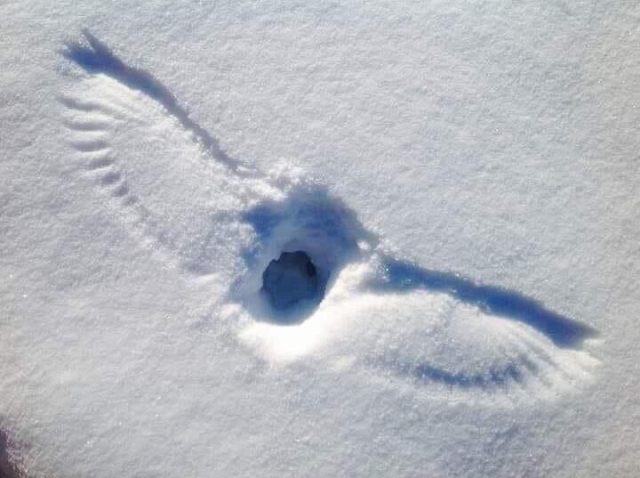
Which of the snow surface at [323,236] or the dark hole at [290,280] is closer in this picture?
the snow surface at [323,236]

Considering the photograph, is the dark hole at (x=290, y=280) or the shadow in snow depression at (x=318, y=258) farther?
the dark hole at (x=290, y=280)

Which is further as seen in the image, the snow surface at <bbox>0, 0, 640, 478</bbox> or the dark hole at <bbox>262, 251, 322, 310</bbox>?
the dark hole at <bbox>262, 251, 322, 310</bbox>

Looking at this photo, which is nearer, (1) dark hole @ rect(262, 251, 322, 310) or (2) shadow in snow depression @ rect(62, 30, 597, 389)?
(2) shadow in snow depression @ rect(62, 30, 597, 389)

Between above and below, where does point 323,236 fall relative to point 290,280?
above

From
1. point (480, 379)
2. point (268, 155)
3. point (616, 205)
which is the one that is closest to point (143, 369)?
point (268, 155)
